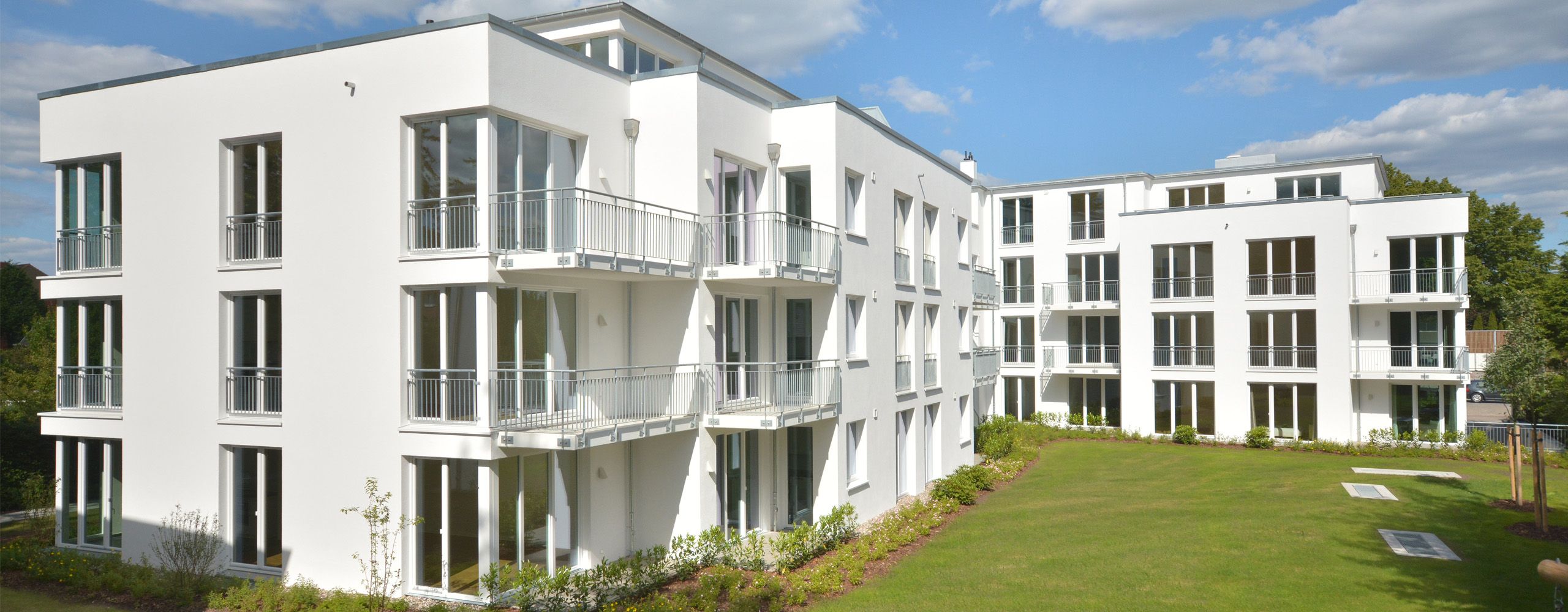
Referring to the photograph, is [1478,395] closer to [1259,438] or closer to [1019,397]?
[1259,438]

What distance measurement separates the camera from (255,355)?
Answer: 1432cm

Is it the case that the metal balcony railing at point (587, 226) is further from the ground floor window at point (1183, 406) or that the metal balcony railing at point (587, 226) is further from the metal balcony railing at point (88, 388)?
the ground floor window at point (1183, 406)

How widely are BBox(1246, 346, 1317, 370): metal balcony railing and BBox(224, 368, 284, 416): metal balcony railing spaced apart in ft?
91.3

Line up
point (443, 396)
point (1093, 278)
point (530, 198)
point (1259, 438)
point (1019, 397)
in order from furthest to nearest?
1. point (1019, 397)
2. point (1093, 278)
3. point (1259, 438)
4. point (530, 198)
5. point (443, 396)

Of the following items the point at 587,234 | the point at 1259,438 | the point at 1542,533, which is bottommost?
the point at 1259,438

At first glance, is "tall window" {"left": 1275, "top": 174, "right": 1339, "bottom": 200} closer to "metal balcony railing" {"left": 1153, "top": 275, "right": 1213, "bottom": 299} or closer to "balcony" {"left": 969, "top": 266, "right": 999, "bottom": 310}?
"metal balcony railing" {"left": 1153, "top": 275, "right": 1213, "bottom": 299}

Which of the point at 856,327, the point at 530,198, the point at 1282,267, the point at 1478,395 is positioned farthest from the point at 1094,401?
the point at 530,198

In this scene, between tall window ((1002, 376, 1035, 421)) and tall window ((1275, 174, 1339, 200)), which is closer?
tall window ((1275, 174, 1339, 200))

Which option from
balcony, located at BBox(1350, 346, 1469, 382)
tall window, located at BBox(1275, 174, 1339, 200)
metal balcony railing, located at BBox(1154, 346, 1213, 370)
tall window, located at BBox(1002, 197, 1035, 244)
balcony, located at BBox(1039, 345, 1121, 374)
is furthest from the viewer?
tall window, located at BBox(1002, 197, 1035, 244)

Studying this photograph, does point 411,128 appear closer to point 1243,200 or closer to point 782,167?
point 782,167

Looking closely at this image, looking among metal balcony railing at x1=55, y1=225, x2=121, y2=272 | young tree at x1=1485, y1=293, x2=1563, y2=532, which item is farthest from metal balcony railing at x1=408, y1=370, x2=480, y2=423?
young tree at x1=1485, y1=293, x2=1563, y2=532

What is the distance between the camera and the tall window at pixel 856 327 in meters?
18.5

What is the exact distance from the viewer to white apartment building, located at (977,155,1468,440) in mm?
28172

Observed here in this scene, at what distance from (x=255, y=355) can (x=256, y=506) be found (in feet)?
7.62
